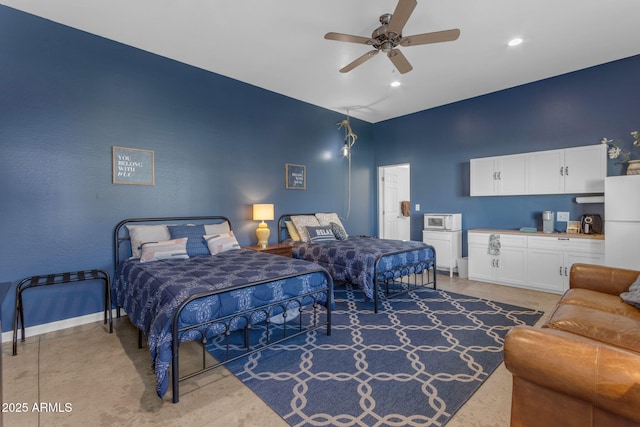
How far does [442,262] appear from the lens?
5.52 metres

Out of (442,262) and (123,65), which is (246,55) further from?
(442,262)

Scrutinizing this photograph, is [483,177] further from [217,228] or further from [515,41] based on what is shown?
[217,228]

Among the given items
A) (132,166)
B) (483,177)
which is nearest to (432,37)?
(483,177)

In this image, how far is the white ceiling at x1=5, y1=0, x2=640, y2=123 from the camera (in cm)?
302

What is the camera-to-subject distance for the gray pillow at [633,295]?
7.13 ft

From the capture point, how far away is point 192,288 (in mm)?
2285

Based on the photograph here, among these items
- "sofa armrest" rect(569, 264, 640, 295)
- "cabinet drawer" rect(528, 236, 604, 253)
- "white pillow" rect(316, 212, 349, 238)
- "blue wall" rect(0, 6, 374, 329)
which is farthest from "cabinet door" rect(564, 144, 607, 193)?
"blue wall" rect(0, 6, 374, 329)

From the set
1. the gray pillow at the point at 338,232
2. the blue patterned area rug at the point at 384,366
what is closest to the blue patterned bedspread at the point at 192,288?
the blue patterned area rug at the point at 384,366

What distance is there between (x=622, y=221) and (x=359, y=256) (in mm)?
3164

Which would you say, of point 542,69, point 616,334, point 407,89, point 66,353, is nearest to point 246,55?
point 407,89

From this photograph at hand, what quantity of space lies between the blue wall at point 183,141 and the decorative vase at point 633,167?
0.32 metres

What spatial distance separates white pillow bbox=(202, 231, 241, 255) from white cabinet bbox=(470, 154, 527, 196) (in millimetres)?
4123

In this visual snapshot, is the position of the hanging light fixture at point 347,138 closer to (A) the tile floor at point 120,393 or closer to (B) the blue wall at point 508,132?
(B) the blue wall at point 508,132

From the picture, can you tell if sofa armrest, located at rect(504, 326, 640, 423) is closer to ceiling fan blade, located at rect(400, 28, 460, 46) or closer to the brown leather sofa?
the brown leather sofa
